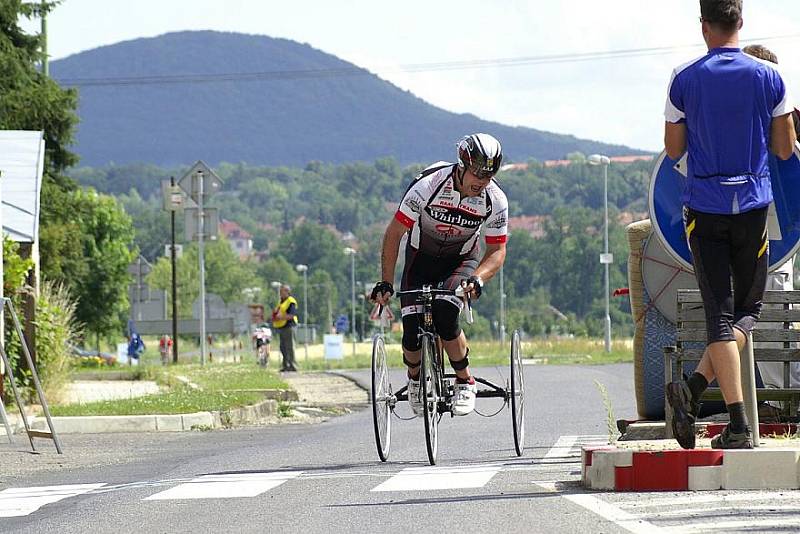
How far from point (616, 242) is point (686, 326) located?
6950 inches

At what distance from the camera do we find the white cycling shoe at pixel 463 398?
11477mm

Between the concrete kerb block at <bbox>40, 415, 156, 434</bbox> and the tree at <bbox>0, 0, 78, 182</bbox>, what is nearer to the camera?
the concrete kerb block at <bbox>40, 415, 156, 434</bbox>

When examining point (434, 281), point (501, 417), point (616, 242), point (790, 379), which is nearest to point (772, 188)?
point (790, 379)

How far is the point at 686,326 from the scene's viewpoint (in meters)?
9.88

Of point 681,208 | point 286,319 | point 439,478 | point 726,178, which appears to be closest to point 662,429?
point 439,478

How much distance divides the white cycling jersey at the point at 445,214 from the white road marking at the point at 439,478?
1.56m

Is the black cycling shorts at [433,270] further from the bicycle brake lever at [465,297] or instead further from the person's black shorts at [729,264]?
the person's black shorts at [729,264]

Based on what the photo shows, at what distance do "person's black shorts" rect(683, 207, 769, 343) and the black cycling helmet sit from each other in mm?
2735

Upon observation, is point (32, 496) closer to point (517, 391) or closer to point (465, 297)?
point (465, 297)

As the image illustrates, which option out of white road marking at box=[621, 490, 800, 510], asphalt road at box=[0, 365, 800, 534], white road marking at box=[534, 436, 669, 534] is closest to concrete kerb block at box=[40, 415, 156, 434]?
asphalt road at box=[0, 365, 800, 534]

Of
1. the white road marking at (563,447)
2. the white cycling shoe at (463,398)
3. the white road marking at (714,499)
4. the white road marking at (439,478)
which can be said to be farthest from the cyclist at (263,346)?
the white road marking at (714,499)

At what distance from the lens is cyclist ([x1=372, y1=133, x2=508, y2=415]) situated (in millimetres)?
11031

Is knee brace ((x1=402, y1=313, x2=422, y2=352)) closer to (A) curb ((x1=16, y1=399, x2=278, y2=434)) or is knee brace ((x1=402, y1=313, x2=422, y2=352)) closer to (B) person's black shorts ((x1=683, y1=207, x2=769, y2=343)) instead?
(B) person's black shorts ((x1=683, y1=207, x2=769, y2=343))

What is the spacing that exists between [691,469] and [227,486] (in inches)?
118
